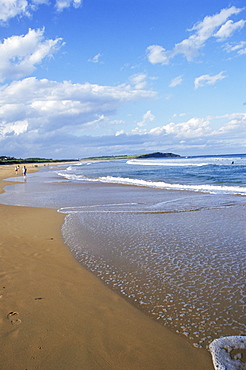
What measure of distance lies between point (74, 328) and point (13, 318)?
3.28 feet

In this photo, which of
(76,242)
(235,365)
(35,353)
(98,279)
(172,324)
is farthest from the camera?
(76,242)

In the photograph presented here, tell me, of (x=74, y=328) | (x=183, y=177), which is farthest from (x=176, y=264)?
(x=183, y=177)

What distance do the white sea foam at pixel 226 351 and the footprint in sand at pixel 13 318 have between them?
2.76m

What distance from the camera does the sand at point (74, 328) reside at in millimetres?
3180

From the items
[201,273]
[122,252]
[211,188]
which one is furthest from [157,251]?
[211,188]

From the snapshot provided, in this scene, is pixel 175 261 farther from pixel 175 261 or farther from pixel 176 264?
pixel 176 264

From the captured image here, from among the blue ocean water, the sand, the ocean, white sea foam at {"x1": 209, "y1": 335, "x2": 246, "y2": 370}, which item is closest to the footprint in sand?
the sand

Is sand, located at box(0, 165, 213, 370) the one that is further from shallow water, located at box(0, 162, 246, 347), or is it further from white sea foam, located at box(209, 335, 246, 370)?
shallow water, located at box(0, 162, 246, 347)

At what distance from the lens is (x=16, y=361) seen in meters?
3.19

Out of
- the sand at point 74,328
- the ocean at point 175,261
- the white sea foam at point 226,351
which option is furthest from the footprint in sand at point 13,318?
the white sea foam at point 226,351

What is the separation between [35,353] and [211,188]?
20.9m

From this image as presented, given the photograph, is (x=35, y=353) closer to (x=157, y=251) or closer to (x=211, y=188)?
(x=157, y=251)

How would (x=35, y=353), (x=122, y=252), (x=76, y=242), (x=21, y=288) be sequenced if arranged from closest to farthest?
(x=35, y=353), (x=21, y=288), (x=122, y=252), (x=76, y=242)

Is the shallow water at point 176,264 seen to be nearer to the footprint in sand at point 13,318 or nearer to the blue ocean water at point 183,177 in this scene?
the footprint in sand at point 13,318
